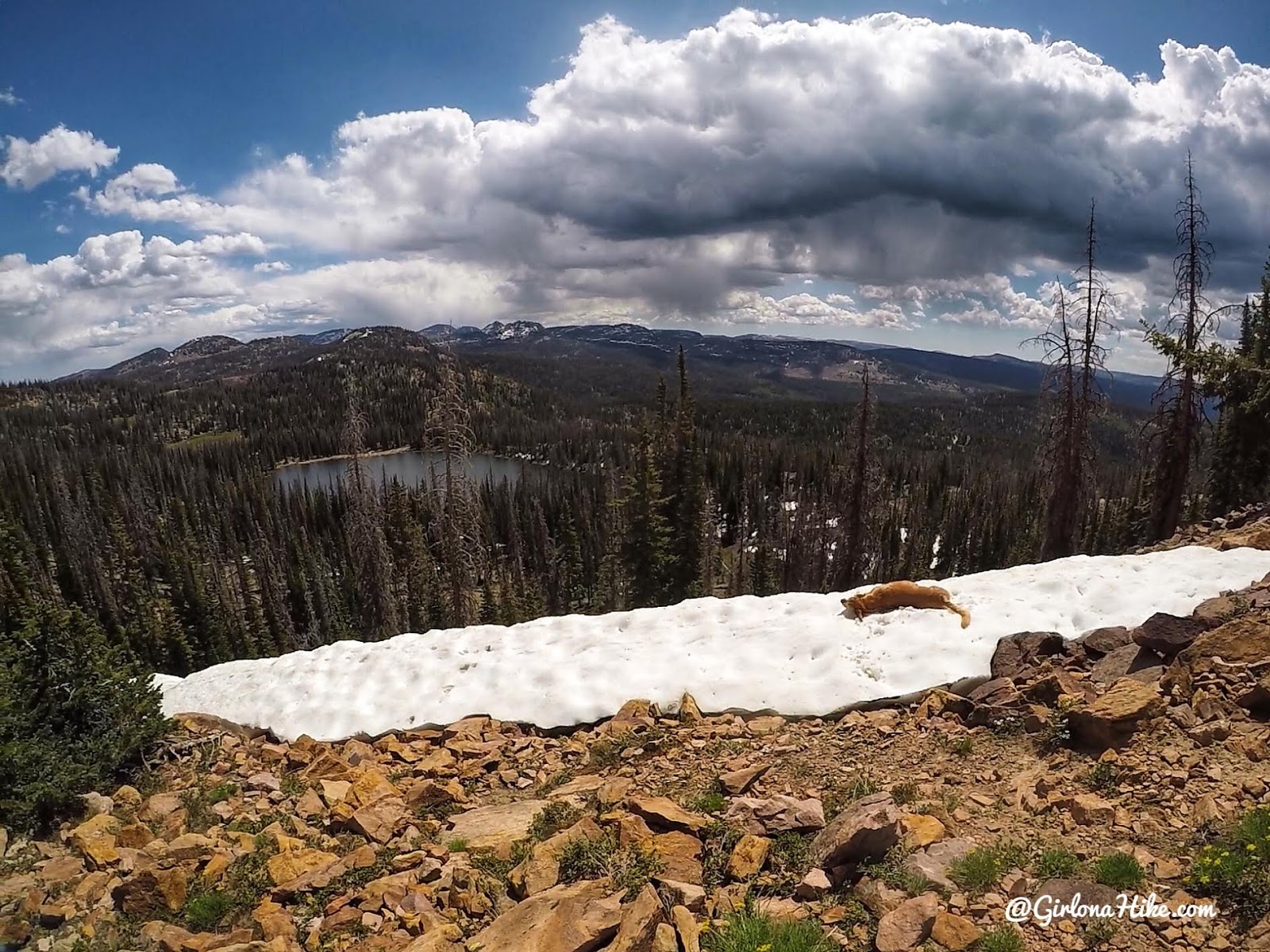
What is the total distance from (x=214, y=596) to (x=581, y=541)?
131 feet

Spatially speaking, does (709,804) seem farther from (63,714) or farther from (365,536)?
(365,536)

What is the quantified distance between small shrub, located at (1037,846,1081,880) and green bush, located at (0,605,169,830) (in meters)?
9.69

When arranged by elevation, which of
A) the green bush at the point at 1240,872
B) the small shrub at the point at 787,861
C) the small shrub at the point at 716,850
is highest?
the green bush at the point at 1240,872

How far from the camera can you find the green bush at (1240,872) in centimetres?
369

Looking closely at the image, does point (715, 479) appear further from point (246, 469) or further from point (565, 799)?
point (246, 469)

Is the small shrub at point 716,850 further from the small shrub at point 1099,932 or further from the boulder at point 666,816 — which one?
the small shrub at point 1099,932

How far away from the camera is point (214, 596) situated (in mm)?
57531

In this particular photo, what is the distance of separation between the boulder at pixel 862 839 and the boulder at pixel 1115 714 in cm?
254

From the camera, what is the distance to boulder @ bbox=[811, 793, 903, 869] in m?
4.79

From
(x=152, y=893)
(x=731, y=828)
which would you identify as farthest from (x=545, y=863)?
(x=152, y=893)

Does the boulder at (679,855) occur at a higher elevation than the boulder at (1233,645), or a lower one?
lower

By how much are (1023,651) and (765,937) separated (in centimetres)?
597

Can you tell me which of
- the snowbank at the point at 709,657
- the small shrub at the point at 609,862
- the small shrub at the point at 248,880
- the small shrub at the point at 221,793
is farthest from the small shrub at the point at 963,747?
the small shrub at the point at 221,793

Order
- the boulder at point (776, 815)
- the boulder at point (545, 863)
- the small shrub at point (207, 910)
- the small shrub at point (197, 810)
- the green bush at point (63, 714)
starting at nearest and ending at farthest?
the boulder at point (545, 863) < the small shrub at point (207, 910) < the boulder at point (776, 815) < the small shrub at point (197, 810) < the green bush at point (63, 714)
